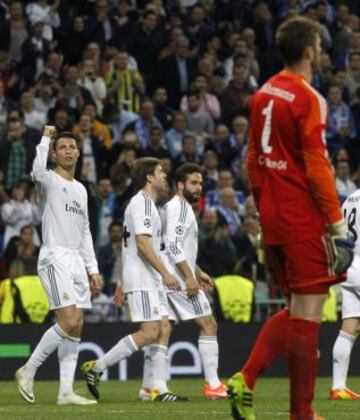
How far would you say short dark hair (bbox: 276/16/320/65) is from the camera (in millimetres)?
8484

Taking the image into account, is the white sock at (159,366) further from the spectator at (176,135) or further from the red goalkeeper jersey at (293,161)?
the spectator at (176,135)

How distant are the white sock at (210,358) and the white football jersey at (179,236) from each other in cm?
57

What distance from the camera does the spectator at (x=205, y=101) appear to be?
23322 mm

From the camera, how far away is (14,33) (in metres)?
23.2

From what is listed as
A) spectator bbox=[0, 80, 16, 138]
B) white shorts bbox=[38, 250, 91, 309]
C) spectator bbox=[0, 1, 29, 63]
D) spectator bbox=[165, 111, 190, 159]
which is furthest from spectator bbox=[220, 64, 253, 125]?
white shorts bbox=[38, 250, 91, 309]

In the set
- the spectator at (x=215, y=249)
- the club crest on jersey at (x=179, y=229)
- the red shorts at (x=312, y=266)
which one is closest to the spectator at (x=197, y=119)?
the spectator at (x=215, y=249)

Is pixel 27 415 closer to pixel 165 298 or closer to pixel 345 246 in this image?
pixel 165 298

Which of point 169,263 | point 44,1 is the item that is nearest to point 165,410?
point 169,263

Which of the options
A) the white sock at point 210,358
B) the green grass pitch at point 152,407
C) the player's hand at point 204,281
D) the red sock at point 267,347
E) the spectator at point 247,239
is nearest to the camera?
the red sock at point 267,347

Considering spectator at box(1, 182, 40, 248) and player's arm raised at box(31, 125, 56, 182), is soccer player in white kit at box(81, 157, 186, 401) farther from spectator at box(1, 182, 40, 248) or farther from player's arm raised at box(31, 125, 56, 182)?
spectator at box(1, 182, 40, 248)

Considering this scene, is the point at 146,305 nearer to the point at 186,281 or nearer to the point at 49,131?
the point at 186,281

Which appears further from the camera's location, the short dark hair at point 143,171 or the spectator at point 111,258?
the spectator at point 111,258

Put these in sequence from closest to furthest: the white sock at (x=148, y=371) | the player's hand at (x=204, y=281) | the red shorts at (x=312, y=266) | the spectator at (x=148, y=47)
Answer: the red shorts at (x=312, y=266) → the white sock at (x=148, y=371) → the player's hand at (x=204, y=281) → the spectator at (x=148, y=47)

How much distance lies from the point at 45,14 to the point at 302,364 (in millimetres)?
16105
